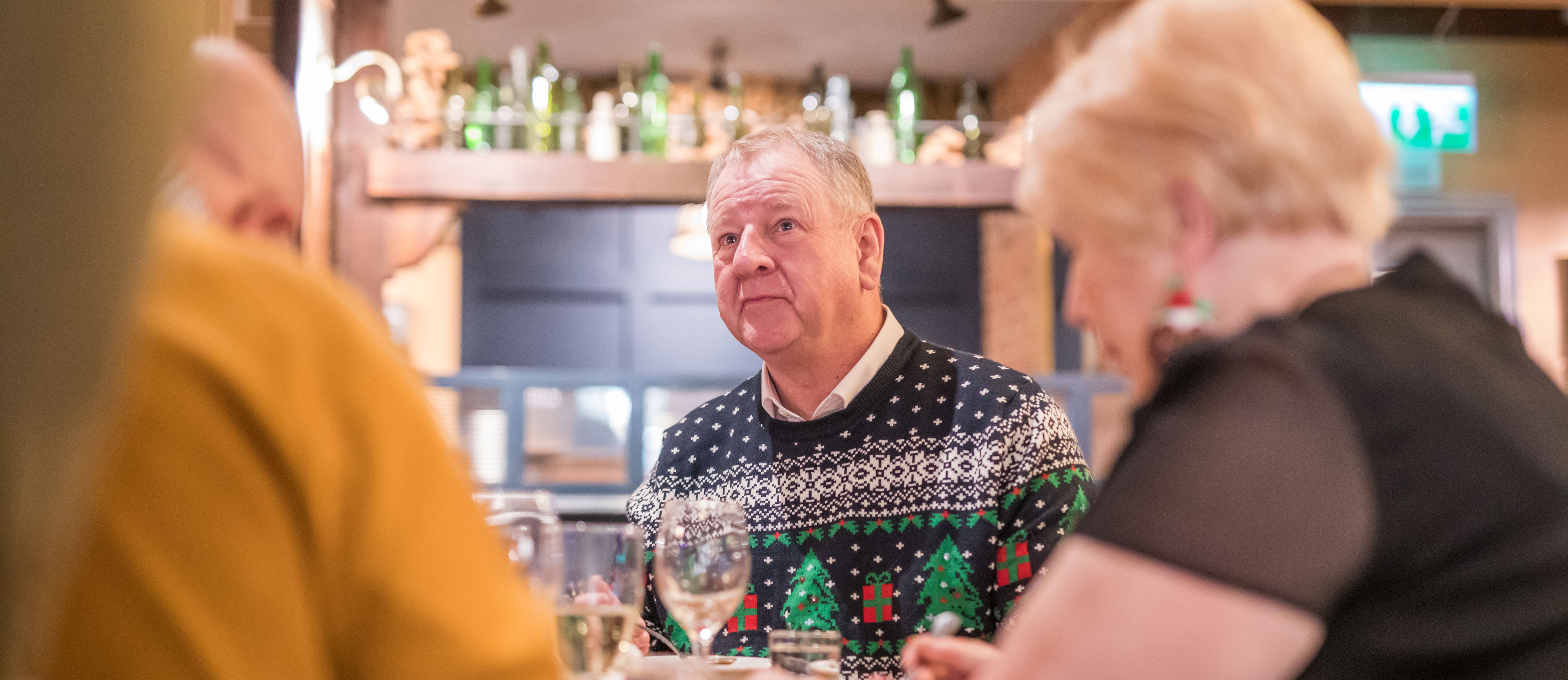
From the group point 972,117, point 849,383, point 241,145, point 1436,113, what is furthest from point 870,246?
point 1436,113

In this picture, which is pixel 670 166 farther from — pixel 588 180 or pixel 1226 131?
pixel 1226 131

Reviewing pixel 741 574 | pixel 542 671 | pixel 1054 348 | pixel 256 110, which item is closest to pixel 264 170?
pixel 256 110

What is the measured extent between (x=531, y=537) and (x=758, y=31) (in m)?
4.56

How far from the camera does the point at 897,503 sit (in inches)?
58.1

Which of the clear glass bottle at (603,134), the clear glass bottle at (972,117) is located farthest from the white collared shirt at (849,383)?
the clear glass bottle at (972,117)

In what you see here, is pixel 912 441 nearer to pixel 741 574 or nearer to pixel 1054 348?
pixel 741 574

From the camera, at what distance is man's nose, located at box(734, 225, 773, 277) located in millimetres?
1646

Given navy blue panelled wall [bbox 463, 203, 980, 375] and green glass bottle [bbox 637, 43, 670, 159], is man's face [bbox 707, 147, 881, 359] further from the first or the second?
navy blue panelled wall [bbox 463, 203, 980, 375]

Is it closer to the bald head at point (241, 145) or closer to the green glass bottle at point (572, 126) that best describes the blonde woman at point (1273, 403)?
the bald head at point (241, 145)

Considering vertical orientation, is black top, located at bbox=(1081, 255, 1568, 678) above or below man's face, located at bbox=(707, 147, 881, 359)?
below

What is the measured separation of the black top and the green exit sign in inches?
156

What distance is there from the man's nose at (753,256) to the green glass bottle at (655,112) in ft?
8.35

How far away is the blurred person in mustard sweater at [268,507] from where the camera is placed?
39 cm

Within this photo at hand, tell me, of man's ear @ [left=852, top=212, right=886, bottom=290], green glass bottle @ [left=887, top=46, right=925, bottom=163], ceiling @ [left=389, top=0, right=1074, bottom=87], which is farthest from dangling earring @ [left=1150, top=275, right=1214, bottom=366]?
ceiling @ [left=389, top=0, right=1074, bottom=87]
